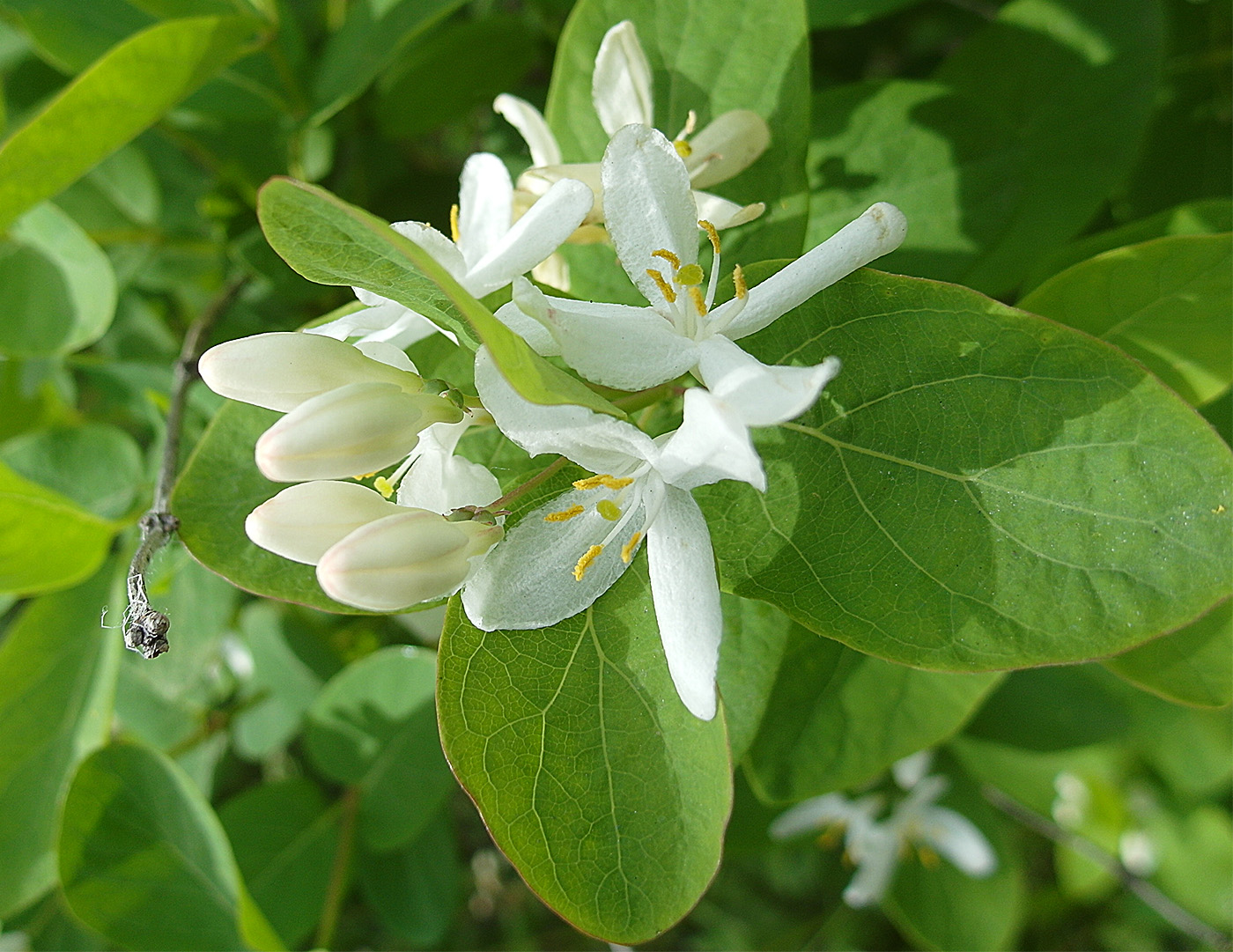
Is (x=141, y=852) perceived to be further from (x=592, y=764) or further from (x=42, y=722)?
(x=592, y=764)

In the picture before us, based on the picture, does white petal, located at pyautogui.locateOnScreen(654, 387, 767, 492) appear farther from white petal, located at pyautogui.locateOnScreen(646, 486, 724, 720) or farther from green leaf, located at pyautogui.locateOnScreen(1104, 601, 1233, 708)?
green leaf, located at pyautogui.locateOnScreen(1104, 601, 1233, 708)

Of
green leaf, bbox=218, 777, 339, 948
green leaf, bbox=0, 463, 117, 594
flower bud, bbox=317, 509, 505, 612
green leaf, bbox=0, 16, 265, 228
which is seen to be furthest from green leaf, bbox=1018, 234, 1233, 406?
green leaf, bbox=218, 777, 339, 948

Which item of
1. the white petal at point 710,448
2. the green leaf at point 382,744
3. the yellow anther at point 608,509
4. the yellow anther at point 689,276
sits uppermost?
the yellow anther at point 689,276

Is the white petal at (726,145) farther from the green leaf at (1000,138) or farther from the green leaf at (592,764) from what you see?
the green leaf at (592,764)

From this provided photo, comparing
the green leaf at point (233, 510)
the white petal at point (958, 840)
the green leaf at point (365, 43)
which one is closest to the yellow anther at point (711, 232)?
the green leaf at point (233, 510)

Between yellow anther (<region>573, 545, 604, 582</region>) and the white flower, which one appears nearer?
yellow anther (<region>573, 545, 604, 582</region>)

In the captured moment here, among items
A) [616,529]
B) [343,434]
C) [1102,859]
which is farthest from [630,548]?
[1102,859]
